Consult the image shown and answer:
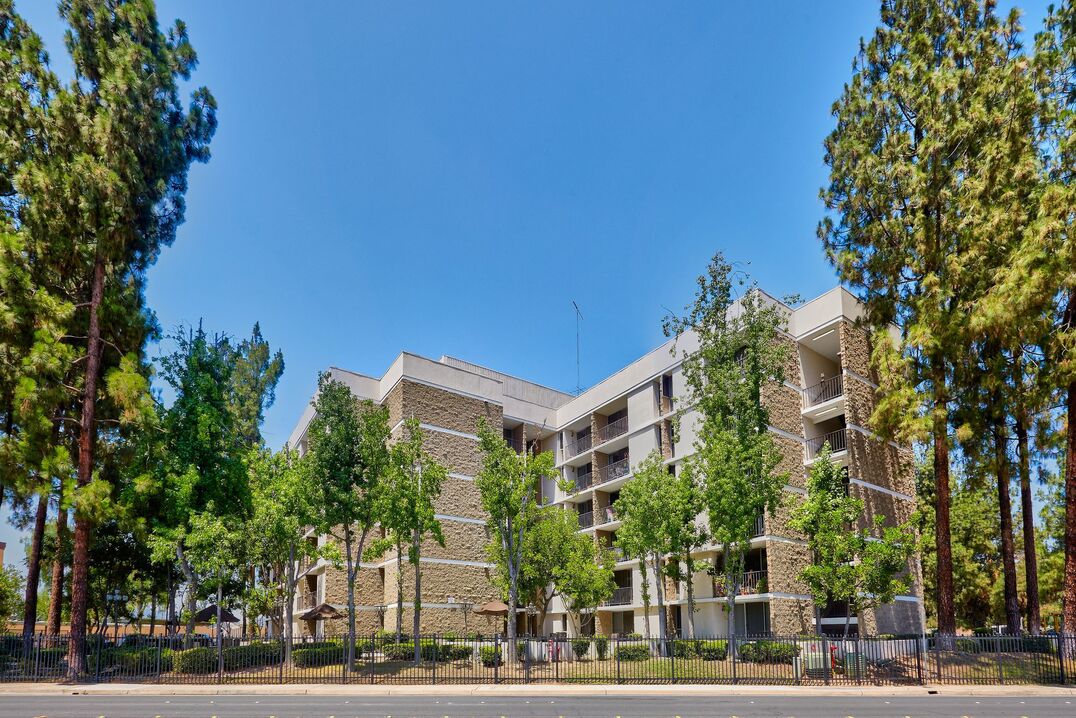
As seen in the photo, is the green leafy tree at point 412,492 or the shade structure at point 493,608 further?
the shade structure at point 493,608

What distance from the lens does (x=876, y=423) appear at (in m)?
28.3

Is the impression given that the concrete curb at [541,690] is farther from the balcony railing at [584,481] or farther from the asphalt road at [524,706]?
the balcony railing at [584,481]

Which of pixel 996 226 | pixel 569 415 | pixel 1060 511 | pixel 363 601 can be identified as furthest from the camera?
pixel 569 415

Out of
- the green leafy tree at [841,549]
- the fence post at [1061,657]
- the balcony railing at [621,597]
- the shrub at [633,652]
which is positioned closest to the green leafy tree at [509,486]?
the shrub at [633,652]

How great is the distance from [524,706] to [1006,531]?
2159cm

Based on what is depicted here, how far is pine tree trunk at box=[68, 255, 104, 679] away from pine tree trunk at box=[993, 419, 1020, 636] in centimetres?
3219

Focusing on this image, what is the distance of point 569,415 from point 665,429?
930 centimetres

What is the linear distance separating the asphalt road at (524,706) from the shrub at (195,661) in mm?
4479

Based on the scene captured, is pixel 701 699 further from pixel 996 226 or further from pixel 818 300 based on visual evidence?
pixel 818 300

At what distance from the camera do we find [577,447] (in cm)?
4794

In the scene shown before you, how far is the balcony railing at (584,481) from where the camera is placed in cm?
4599

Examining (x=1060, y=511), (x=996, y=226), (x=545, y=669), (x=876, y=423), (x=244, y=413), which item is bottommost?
(x=545, y=669)

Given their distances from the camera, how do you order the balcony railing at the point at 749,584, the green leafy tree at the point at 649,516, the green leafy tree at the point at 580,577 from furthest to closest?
the green leafy tree at the point at 580,577 → the balcony railing at the point at 749,584 → the green leafy tree at the point at 649,516

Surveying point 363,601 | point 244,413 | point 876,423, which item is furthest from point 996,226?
point 244,413
